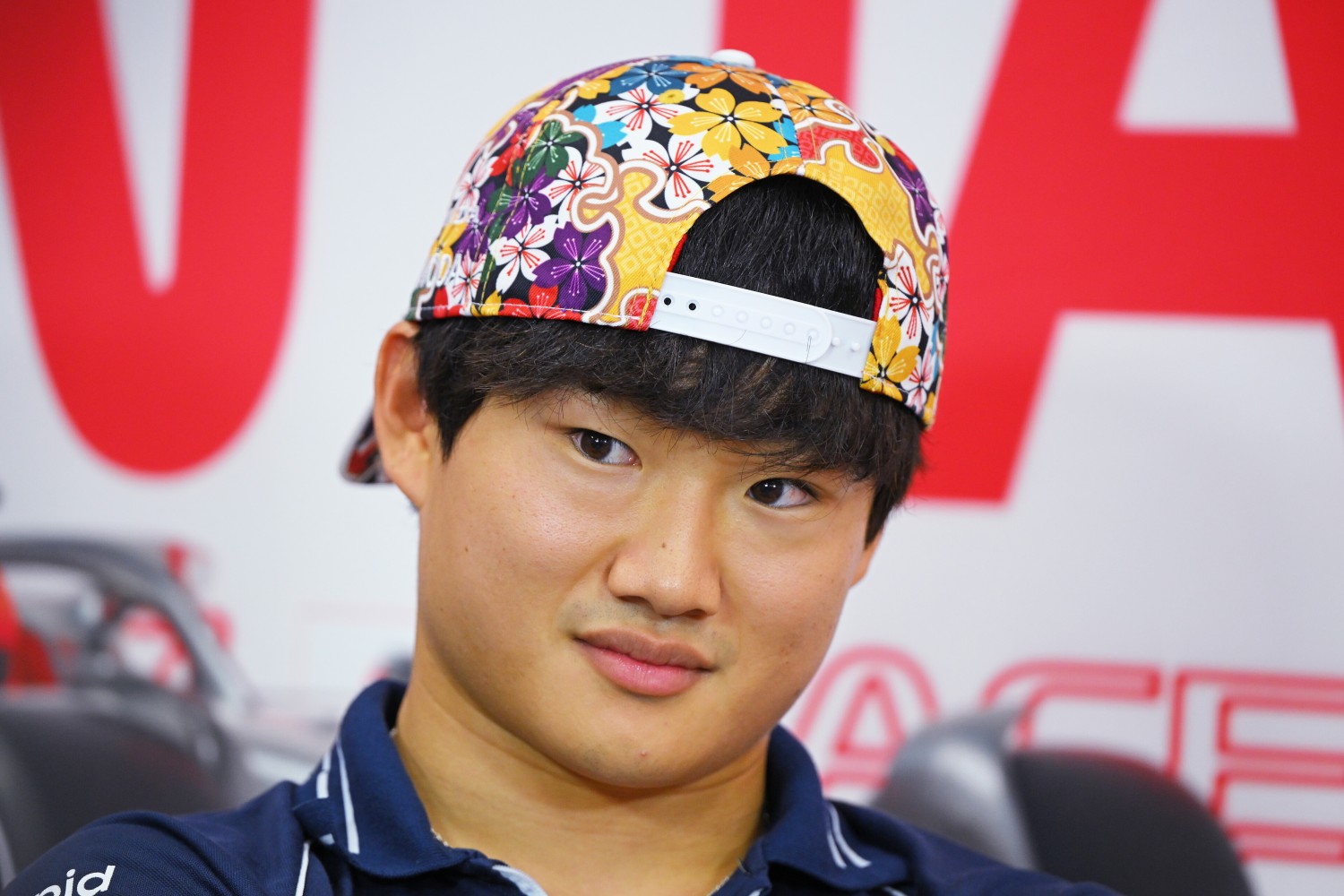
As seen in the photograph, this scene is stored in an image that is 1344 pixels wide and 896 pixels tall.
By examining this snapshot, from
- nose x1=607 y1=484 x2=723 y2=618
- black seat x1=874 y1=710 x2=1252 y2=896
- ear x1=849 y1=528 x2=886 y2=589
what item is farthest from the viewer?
black seat x1=874 y1=710 x2=1252 y2=896

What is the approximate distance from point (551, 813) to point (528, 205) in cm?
51

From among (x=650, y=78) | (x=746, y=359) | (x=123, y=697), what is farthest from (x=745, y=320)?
(x=123, y=697)

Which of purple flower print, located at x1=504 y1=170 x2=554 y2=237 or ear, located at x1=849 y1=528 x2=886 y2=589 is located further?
ear, located at x1=849 y1=528 x2=886 y2=589

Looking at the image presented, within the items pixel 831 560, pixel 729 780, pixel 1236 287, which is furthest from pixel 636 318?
pixel 1236 287

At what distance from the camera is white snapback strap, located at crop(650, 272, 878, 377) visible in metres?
1.06

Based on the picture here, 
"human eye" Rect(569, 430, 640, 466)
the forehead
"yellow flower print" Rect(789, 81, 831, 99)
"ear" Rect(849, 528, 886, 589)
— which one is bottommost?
"ear" Rect(849, 528, 886, 589)

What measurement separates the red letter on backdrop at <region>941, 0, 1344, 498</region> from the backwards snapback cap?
588 mm

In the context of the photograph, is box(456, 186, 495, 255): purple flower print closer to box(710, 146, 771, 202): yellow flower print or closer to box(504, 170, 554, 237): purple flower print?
box(504, 170, 554, 237): purple flower print

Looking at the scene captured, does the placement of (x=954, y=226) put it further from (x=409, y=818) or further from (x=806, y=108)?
(x=409, y=818)

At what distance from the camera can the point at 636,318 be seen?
3.47ft

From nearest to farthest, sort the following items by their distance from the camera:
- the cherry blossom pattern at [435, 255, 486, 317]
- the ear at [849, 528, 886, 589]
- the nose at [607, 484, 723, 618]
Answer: the nose at [607, 484, 723, 618], the cherry blossom pattern at [435, 255, 486, 317], the ear at [849, 528, 886, 589]

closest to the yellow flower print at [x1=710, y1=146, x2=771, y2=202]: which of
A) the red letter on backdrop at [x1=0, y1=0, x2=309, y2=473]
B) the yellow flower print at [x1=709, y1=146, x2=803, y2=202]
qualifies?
the yellow flower print at [x1=709, y1=146, x2=803, y2=202]

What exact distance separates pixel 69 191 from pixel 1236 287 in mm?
1510

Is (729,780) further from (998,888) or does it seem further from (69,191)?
(69,191)
